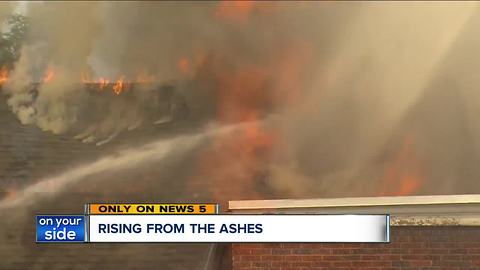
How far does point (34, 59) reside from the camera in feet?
27.0

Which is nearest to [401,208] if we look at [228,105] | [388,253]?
[388,253]

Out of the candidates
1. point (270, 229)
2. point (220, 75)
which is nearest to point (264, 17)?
point (220, 75)

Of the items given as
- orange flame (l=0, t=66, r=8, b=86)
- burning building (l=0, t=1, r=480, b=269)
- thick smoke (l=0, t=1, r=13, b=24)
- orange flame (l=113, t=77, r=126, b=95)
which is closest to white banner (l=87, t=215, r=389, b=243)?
burning building (l=0, t=1, r=480, b=269)

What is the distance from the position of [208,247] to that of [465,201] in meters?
2.86

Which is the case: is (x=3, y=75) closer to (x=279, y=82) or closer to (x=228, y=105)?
(x=228, y=105)

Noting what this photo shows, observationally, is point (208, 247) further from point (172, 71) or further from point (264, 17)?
point (264, 17)

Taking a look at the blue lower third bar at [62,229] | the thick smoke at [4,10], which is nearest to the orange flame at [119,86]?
the thick smoke at [4,10]

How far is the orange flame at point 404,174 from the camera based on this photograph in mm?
7008

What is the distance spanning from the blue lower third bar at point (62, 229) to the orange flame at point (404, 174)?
3.70m
